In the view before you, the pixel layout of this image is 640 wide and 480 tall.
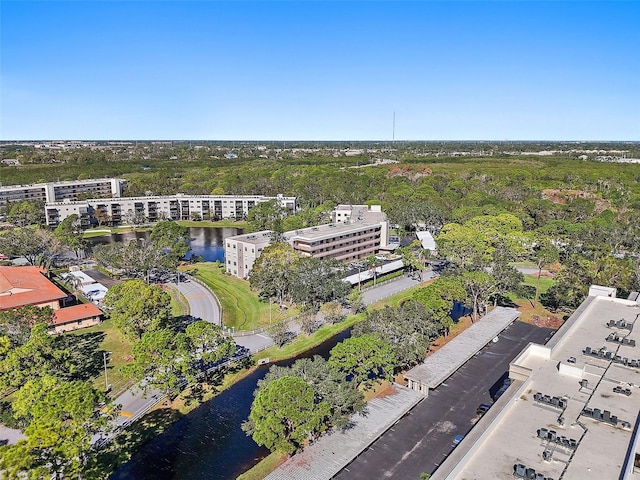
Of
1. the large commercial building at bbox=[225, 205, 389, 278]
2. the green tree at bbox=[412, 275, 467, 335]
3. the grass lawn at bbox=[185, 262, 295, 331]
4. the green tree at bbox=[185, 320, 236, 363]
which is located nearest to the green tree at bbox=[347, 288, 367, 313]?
the grass lawn at bbox=[185, 262, 295, 331]

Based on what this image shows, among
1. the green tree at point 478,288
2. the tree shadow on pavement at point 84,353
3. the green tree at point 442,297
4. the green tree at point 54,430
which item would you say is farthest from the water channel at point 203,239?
the green tree at point 54,430

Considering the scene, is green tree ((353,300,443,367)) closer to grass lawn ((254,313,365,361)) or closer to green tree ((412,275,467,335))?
green tree ((412,275,467,335))

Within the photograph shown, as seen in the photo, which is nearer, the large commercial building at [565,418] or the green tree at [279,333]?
the large commercial building at [565,418]

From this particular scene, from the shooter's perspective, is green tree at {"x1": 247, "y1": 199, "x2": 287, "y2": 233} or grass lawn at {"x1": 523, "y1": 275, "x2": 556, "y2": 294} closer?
grass lawn at {"x1": 523, "y1": 275, "x2": 556, "y2": 294}

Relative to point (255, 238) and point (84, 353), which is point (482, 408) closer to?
point (84, 353)

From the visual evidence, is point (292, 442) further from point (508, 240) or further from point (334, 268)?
point (508, 240)

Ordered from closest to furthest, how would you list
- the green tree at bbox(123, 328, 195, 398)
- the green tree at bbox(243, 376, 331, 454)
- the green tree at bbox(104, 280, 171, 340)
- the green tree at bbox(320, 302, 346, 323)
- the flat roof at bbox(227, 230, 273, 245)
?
the green tree at bbox(243, 376, 331, 454) < the green tree at bbox(123, 328, 195, 398) < the green tree at bbox(104, 280, 171, 340) < the green tree at bbox(320, 302, 346, 323) < the flat roof at bbox(227, 230, 273, 245)

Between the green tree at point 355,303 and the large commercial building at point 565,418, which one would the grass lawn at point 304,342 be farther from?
the large commercial building at point 565,418
